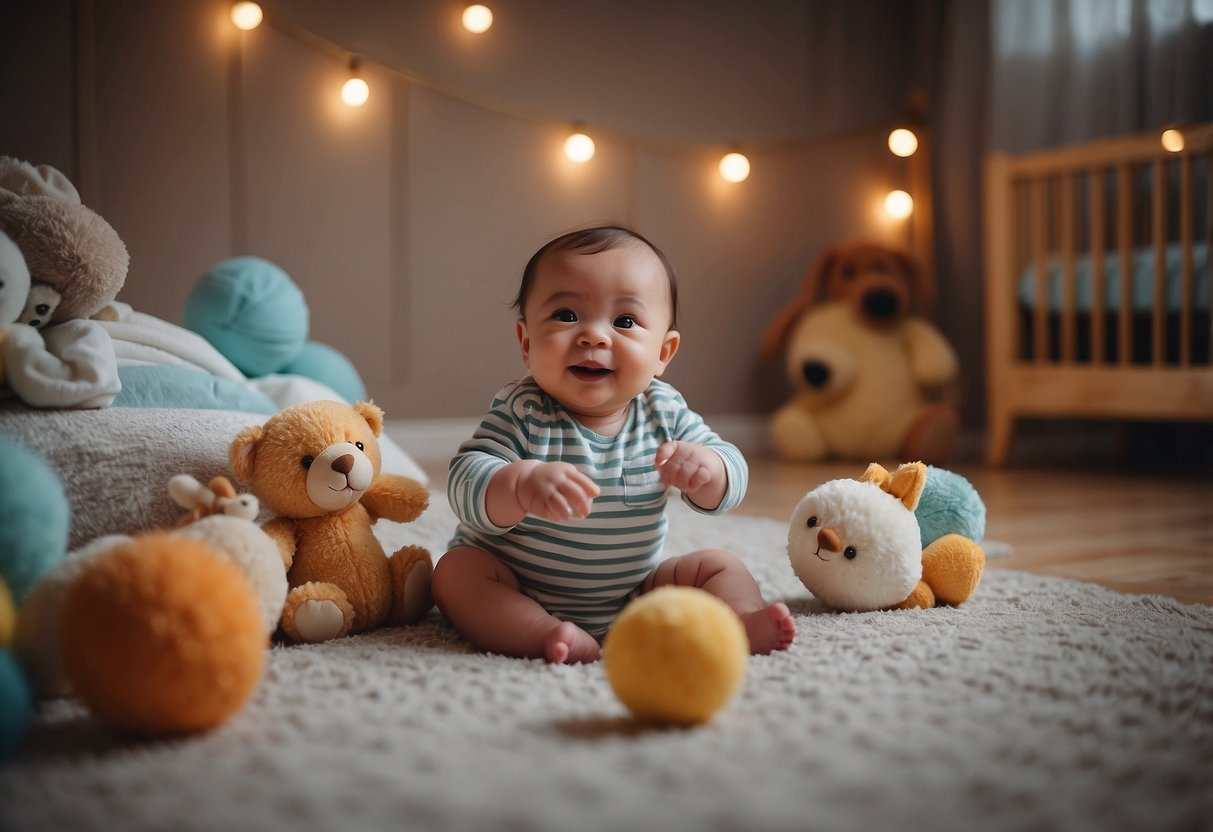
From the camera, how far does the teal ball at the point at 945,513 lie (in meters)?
1.19

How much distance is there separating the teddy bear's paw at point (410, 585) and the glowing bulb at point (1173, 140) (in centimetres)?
235

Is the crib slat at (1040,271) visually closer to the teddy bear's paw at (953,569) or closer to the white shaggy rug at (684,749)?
the teddy bear's paw at (953,569)

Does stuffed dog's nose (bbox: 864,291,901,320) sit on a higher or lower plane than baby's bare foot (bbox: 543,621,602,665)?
higher

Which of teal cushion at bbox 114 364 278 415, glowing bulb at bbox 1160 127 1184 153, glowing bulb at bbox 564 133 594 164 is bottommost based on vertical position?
teal cushion at bbox 114 364 278 415

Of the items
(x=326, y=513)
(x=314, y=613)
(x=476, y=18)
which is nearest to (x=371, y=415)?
(x=326, y=513)

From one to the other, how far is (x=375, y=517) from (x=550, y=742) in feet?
1.48

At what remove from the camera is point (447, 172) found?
9.06 feet

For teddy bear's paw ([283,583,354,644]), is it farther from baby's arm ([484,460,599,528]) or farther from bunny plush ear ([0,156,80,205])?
bunny plush ear ([0,156,80,205])

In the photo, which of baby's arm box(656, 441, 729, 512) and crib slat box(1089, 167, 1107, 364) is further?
crib slat box(1089, 167, 1107, 364)

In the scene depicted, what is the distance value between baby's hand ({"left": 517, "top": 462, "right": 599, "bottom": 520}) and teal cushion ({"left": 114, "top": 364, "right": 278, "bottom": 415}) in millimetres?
504

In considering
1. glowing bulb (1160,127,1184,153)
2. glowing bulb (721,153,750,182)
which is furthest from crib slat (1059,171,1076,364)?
glowing bulb (721,153,750,182)

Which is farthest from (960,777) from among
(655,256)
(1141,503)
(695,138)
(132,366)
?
(695,138)

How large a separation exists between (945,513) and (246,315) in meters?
1.19

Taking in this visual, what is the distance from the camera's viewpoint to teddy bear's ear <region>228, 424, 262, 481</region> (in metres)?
0.97
